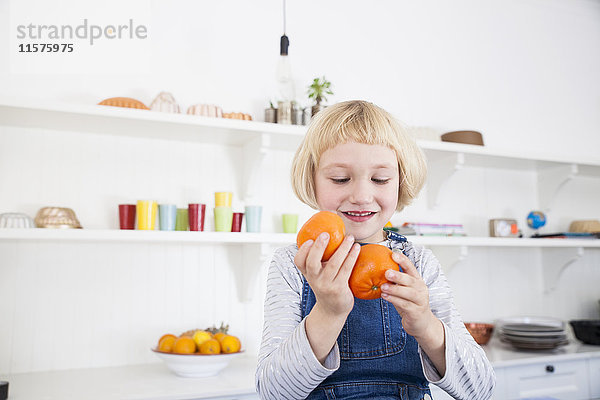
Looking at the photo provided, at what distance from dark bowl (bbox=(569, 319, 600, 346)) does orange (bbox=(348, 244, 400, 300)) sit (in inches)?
82.8

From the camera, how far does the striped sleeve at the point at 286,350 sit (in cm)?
68

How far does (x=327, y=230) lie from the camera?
→ 0.65 meters

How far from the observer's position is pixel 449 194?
2.50 meters

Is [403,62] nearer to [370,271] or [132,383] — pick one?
A: [132,383]

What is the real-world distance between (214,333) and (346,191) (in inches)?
47.5

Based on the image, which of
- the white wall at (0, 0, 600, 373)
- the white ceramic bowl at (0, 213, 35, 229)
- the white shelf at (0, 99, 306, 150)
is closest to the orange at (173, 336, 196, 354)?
the white wall at (0, 0, 600, 373)

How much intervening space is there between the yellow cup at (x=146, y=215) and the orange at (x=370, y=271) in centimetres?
120

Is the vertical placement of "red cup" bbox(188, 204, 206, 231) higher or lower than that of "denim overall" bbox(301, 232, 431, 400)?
higher

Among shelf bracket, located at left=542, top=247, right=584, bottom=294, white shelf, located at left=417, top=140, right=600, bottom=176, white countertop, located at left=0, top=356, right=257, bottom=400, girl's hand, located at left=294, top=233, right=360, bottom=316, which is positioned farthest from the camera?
shelf bracket, located at left=542, top=247, right=584, bottom=294

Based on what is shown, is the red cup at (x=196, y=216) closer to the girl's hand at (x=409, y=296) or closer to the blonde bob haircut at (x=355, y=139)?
the blonde bob haircut at (x=355, y=139)

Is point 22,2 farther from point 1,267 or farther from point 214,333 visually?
point 214,333

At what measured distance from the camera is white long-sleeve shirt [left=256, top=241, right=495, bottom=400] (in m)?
0.68

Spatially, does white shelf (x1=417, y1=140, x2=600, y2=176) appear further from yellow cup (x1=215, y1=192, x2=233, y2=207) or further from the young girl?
the young girl

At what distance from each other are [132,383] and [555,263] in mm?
2175
